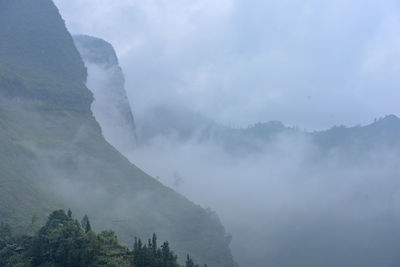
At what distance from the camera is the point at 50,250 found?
5188cm

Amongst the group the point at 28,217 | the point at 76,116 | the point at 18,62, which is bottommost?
the point at 28,217

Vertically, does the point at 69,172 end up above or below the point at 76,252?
above

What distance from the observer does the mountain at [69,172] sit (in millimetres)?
Answer: 101750

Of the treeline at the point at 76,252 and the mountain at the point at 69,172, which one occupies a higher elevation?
the mountain at the point at 69,172

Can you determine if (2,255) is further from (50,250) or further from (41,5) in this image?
(41,5)

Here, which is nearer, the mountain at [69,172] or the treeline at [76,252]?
the treeline at [76,252]

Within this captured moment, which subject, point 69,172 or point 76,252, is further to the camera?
point 69,172

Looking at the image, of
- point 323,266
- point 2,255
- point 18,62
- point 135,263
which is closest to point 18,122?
point 18,62

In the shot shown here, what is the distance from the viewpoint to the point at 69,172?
120 metres

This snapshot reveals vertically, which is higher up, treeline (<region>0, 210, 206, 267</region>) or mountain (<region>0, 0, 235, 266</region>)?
mountain (<region>0, 0, 235, 266</region>)

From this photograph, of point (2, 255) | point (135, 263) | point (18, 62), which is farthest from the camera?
point (18, 62)

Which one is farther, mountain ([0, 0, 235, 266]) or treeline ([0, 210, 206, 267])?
mountain ([0, 0, 235, 266])

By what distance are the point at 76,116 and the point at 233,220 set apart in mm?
72626

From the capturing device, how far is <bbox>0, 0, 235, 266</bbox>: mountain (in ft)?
334
